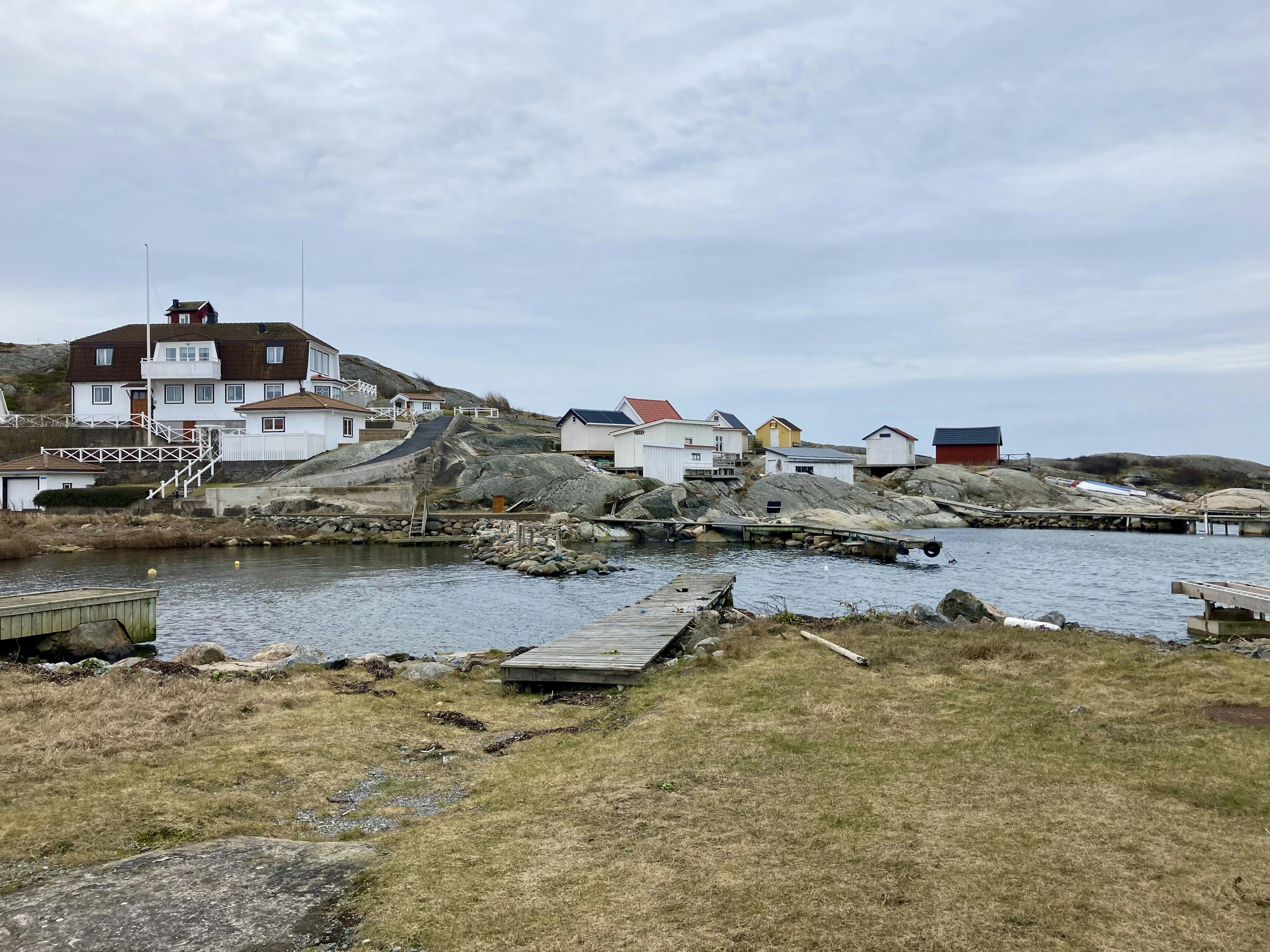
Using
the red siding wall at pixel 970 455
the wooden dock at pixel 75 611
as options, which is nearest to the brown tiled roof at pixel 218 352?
the wooden dock at pixel 75 611

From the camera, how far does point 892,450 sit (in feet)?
300

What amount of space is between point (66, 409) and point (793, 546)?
6443 cm

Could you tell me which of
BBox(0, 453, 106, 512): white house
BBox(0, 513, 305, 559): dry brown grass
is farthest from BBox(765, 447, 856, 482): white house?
BBox(0, 453, 106, 512): white house

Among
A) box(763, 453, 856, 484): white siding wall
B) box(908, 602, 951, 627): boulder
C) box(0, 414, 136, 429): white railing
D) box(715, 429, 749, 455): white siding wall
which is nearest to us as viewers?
box(908, 602, 951, 627): boulder

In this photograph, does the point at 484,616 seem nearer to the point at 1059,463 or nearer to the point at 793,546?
the point at 793,546

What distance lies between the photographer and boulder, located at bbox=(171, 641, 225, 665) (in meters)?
16.1

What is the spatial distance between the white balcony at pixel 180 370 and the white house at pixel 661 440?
3155 centimetres

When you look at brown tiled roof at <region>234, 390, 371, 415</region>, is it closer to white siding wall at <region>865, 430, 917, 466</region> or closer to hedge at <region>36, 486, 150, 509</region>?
hedge at <region>36, 486, 150, 509</region>

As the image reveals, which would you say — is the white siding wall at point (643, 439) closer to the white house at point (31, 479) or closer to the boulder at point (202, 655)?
the white house at point (31, 479)

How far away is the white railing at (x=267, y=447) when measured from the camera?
196ft

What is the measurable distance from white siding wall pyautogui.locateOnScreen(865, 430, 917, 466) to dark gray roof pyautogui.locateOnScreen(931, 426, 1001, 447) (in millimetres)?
8468

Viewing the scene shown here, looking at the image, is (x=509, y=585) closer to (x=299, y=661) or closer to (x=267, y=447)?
(x=299, y=661)

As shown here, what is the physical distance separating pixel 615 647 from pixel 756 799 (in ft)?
26.7

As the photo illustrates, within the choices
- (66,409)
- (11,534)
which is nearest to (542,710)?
(11,534)
